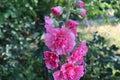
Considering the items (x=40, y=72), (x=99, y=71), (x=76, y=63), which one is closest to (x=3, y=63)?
(x=40, y=72)

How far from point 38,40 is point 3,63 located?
321mm

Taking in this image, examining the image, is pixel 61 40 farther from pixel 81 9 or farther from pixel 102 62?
pixel 102 62

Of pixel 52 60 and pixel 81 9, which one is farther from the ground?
pixel 81 9

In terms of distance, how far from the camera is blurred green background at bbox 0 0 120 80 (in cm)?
284

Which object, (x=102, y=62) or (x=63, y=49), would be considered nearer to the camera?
(x=63, y=49)

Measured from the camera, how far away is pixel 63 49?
1.90 meters

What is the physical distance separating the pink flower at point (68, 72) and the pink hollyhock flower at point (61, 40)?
68 millimetres

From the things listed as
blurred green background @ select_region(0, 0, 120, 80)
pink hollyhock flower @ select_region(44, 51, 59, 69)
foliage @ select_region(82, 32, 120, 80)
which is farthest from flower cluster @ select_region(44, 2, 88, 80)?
foliage @ select_region(82, 32, 120, 80)

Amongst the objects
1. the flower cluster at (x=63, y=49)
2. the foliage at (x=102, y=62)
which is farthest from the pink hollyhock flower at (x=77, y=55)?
the foliage at (x=102, y=62)

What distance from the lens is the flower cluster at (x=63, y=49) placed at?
6.28 ft

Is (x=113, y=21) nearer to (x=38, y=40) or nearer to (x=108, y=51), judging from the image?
(x=108, y=51)

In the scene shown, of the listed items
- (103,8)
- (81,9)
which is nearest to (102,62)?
(103,8)

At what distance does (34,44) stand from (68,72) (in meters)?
1.44

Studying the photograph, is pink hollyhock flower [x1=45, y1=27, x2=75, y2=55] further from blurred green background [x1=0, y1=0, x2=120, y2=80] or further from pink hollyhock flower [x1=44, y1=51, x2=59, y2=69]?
blurred green background [x1=0, y1=0, x2=120, y2=80]
